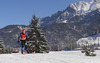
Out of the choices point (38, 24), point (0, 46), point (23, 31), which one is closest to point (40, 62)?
point (23, 31)

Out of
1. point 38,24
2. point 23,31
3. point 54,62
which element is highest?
point 38,24

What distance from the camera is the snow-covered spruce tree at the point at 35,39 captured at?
29.8 metres

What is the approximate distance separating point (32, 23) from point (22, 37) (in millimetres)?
17900

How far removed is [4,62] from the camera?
8.09 meters

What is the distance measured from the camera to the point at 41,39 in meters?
30.8

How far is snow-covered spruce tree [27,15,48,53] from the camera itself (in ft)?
97.6

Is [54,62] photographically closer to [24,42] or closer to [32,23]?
[24,42]

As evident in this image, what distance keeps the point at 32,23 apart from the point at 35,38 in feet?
10.4

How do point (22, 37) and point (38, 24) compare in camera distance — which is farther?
point (38, 24)

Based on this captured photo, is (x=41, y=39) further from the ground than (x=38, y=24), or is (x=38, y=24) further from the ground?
(x=38, y=24)

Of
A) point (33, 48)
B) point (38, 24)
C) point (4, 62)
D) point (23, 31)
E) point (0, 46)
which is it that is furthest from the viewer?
point (0, 46)

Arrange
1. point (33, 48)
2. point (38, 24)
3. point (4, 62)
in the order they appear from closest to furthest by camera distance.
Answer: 1. point (4, 62)
2. point (33, 48)
3. point (38, 24)

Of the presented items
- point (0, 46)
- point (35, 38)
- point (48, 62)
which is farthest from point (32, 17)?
point (48, 62)

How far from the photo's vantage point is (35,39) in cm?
3016
